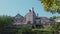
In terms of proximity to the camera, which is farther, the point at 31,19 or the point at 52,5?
the point at 31,19

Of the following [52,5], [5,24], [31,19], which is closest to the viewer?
[52,5]

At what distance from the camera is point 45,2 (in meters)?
6.21

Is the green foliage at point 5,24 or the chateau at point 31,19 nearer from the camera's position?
the green foliage at point 5,24

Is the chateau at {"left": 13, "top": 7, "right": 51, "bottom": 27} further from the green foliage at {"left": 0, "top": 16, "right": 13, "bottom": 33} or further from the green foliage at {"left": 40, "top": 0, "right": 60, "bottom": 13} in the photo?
the green foliage at {"left": 40, "top": 0, "right": 60, "bottom": 13}

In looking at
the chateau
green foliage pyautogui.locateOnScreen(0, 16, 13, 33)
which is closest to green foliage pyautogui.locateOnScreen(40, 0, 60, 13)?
green foliage pyautogui.locateOnScreen(0, 16, 13, 33)

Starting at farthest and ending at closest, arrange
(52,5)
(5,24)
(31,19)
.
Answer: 1. (31,19)
2. (5,24)
3. (52,5)

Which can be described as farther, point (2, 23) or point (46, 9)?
point (2, 23)

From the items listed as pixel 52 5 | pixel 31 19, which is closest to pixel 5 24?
pixel 31 19

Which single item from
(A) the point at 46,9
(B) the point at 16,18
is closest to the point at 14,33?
(A) the point at 46,9

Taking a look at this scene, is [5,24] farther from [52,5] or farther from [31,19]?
[52,5]

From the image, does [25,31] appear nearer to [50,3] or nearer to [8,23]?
[8,23]

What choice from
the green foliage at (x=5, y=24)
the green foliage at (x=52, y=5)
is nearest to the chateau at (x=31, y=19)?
the green foliage at (x=5, y=24)

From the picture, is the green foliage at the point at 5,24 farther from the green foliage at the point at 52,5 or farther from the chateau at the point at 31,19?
the green foliage at the point at 52,5

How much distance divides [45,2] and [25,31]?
18014 mm
